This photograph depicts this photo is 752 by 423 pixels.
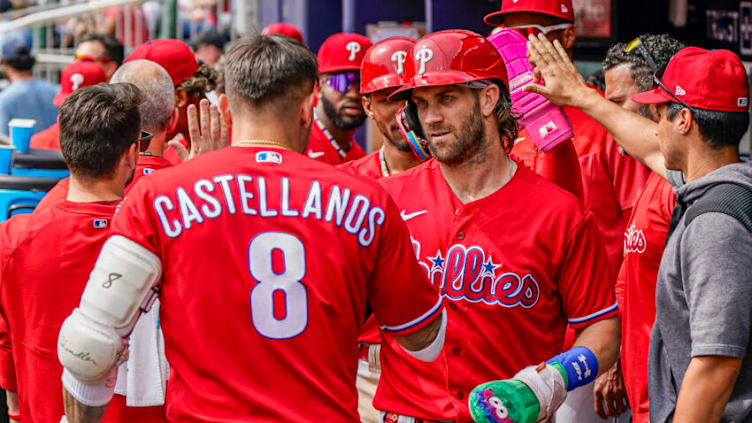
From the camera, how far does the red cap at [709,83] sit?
11.3ft

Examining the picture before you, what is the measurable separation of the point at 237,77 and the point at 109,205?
964 mm

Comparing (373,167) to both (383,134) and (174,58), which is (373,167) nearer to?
(383,134)

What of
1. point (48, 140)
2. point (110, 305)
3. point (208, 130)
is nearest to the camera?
point (110, 305)

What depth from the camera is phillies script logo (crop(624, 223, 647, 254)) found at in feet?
13.6

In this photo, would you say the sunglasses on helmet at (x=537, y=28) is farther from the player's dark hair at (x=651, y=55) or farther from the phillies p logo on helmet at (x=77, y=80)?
the phillies p logo on helmet at (x=77, y=80)

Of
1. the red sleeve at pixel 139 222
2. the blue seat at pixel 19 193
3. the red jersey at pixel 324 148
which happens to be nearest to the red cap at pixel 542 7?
the red jersey at pixel 324 148

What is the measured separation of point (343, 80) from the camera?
694 cm

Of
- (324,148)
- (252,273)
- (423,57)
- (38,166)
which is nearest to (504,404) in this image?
(252,273)

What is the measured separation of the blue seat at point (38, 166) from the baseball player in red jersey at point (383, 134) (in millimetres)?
1487

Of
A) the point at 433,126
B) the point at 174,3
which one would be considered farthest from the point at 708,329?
the point at 174,3

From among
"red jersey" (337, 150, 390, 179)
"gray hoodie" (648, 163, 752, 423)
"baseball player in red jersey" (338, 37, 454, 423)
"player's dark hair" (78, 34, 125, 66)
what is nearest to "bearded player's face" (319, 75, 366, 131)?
"baseball player in red jersey" (338, 37, 454, 423)

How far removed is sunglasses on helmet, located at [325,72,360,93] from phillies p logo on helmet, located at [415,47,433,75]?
10.7 ft

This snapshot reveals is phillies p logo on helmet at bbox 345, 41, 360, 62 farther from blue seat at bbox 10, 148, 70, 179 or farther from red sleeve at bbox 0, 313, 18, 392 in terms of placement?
Result: red sleeve at bbox 0, 313, 18, 392

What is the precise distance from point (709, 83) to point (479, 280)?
1022mm
